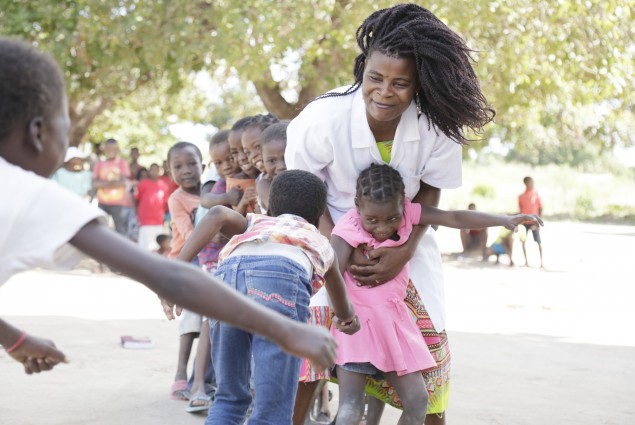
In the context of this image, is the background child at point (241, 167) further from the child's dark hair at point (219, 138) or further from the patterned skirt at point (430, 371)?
the patterned skirt at point (430, 371)

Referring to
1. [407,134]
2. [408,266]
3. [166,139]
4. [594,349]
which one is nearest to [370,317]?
[408,266]

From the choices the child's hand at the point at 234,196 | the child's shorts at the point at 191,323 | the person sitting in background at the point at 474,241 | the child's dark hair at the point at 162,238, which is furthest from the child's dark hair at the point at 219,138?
the person sitting in background at the point at 474,241

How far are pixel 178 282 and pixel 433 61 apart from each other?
87.4 inches

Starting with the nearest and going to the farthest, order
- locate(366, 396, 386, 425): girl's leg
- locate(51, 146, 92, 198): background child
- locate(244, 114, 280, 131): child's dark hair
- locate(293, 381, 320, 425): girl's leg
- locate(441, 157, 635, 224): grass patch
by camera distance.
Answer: locate(293, 381, 320, 425): girl's leg < locate(366, 396, 386, 425): girl's leg < locate(244, 114, 280, 131): child's dark hair < locate(51, 146, 92, 198): background child < locate(441, 157, 635, 224): grass patch

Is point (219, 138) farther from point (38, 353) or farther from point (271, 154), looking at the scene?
point (38, 353)

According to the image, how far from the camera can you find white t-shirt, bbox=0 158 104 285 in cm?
213

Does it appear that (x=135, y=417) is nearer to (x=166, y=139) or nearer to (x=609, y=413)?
(x=609, y=413)

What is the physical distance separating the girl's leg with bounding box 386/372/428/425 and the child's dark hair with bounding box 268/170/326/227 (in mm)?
850

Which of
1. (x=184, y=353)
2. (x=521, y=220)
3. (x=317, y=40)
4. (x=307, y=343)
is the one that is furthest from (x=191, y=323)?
(x=317, y=40)

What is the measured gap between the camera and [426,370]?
13.9 feet

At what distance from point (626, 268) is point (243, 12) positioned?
757 centimetres

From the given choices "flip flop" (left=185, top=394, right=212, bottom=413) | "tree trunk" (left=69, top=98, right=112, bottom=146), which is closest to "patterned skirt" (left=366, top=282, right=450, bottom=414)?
"flip flop" (left=185, top=394, right=212, bottom=413)

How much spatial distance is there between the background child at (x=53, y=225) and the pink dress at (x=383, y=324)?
1.80m

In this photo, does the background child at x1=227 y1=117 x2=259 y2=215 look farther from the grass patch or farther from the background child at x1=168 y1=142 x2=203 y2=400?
the grass patch
